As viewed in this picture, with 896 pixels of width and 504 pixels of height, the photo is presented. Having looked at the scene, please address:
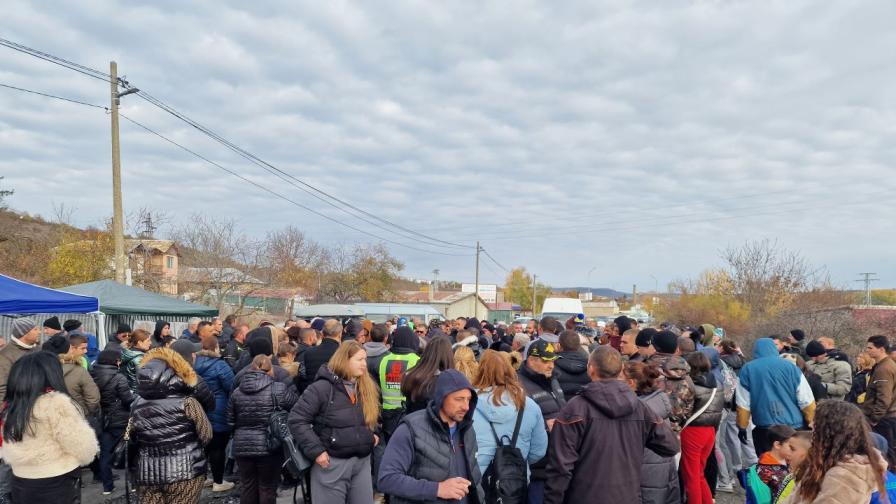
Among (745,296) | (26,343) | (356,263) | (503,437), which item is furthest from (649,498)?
(356,263)

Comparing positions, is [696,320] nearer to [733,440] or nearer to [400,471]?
[733,440]

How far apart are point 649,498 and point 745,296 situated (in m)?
23.9

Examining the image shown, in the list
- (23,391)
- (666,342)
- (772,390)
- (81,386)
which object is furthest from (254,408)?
(772,390)

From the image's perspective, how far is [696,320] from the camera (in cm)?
2700

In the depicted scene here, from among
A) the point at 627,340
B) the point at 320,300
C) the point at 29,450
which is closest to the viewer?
the point at 29,450

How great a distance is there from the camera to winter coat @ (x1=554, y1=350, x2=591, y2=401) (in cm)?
544

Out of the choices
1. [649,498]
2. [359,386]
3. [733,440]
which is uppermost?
[359,386]

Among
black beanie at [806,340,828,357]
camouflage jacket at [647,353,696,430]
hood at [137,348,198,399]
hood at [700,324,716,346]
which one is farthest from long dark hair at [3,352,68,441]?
black beanie at [806,340,828,357]

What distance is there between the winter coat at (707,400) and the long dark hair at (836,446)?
2563 millimetres

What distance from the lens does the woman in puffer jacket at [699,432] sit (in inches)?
217

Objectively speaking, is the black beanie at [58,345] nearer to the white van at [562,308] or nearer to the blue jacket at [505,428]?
the blue jacket at [505,428]

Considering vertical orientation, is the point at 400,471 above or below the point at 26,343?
below

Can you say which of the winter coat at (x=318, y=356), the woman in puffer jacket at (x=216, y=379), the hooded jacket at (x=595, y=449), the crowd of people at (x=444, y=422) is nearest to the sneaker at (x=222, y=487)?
the crowd of people at (x=444, y=422)

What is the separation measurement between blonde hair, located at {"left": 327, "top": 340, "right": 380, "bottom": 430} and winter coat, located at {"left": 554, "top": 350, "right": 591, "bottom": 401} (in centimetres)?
172
